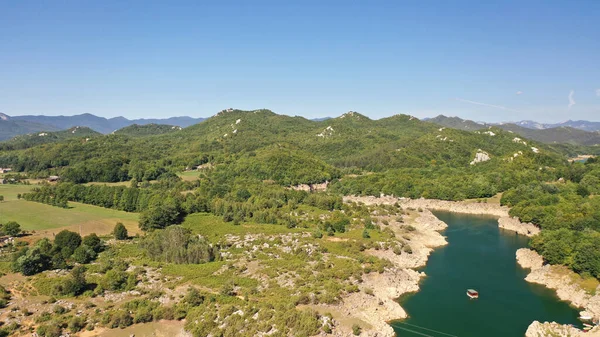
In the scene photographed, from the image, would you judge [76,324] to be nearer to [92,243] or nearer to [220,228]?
[92,243]

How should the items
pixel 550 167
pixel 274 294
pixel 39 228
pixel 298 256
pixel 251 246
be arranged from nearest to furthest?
pixel 274 294
pixel 298 256
pixel 251 246
pixel 39 228
pixel 550 167

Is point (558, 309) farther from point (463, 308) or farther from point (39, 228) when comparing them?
point (39, 228)

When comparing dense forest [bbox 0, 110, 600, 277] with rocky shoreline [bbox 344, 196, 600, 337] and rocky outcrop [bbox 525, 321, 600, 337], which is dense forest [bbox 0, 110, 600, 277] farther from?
rocky outcrop [bbox 525, 321, 600, 337]

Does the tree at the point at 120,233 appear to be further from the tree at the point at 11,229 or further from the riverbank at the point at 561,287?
the riverbank at the point at 561,287

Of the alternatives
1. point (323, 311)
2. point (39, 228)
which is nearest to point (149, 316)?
point (323, 311)

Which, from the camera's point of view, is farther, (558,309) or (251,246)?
(251,246)

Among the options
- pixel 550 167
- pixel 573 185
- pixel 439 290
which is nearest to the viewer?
pixel 439 290

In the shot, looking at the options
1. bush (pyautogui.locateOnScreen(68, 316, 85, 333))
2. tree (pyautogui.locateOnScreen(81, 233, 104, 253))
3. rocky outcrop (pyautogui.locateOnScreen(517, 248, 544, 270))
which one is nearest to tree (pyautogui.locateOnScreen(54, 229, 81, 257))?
tree (pyautogui.locateOnScreen(81, 233, 104, 253))

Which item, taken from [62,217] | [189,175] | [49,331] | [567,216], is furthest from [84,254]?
[189,175]
